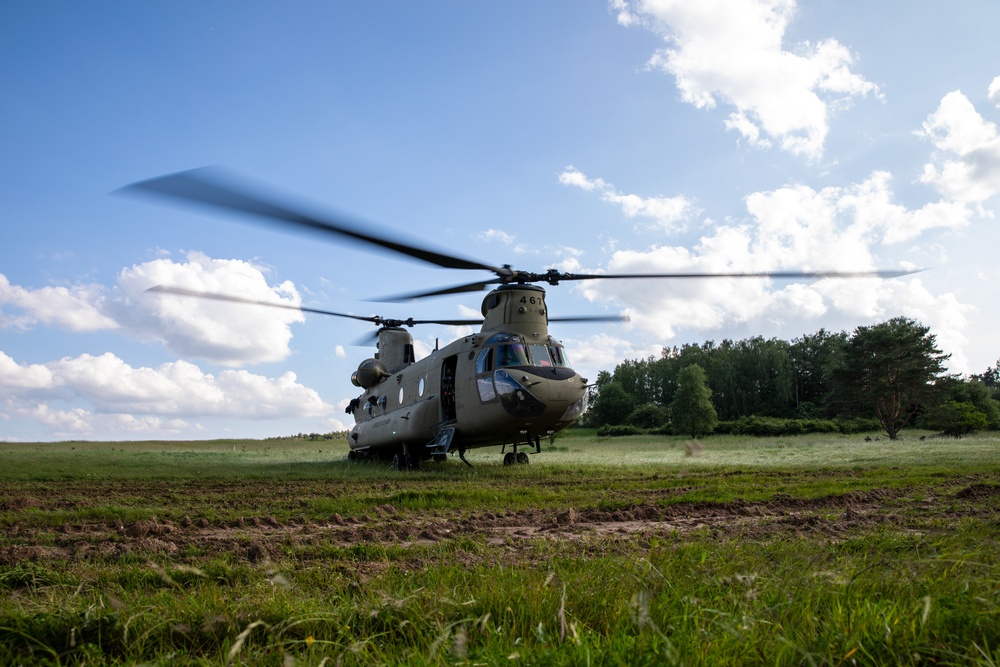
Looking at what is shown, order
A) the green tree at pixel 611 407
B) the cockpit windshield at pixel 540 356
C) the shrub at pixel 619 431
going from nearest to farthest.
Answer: the cockpit windshield at pixel 540 356, the shrub at pixel 619 431, the green tree at pixel 611 407

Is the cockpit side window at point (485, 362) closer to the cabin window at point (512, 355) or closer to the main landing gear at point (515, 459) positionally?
the cabin window at point (512, 355)

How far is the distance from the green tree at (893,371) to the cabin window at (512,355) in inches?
1487

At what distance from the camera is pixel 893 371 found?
43938 mm

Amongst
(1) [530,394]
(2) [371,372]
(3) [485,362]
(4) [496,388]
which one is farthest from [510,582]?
(2) [371,372]

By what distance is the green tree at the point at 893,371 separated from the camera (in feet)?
142

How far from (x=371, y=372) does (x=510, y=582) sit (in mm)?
21310

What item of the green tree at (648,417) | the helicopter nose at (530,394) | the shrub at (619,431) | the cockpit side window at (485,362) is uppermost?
the cockpit side window at (485,362)

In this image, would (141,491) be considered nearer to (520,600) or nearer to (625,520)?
(625,520)

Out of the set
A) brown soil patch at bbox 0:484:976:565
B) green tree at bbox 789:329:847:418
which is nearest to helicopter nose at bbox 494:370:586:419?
brown soil patch at bbox 0:484:976:565

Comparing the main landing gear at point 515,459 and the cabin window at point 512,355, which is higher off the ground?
the cabin window at point 512,355

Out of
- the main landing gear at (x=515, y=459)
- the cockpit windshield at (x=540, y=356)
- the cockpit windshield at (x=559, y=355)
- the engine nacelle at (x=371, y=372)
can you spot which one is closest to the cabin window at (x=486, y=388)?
the cockpit windshield at (x=540, y=356)

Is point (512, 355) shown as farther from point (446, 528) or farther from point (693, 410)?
point (693, 410)

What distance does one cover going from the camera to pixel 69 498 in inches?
373

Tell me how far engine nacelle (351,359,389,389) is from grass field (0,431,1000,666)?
1524 cm
